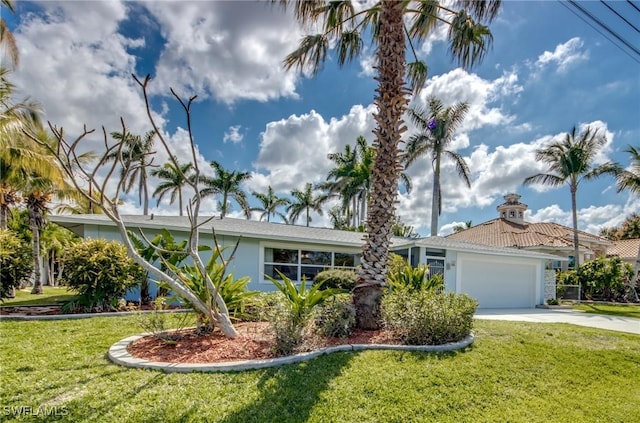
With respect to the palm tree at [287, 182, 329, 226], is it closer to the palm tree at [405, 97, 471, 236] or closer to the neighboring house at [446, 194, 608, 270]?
the neighboring house at [446, 194, 608, 270]

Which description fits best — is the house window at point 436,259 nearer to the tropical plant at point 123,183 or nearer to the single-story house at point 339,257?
the single-story house at point 339,257

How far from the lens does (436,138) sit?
76.1ft

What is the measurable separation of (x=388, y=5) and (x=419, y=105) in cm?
1743

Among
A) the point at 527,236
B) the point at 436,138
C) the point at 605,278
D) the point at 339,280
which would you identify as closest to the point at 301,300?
the point at 339,280

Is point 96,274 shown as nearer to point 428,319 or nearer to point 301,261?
point 301,261

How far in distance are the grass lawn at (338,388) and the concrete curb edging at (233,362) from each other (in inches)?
5.2

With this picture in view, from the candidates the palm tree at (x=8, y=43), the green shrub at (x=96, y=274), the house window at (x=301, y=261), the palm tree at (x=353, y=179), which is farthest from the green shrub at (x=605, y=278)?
the palm tree at (x=8, y=43)

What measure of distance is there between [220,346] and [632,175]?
27.2m

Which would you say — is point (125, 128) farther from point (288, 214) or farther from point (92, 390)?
point (288, 214)

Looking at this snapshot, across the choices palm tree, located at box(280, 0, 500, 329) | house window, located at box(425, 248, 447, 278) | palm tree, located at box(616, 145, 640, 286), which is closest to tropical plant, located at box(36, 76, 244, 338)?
palm tree, located at box(280, 0, 500, 329)

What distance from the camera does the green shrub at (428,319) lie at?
6.30m

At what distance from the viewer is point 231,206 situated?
34.1 m

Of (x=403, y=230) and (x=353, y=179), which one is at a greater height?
(x=353, y=179)

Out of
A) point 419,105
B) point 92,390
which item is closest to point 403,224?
point 419,105
